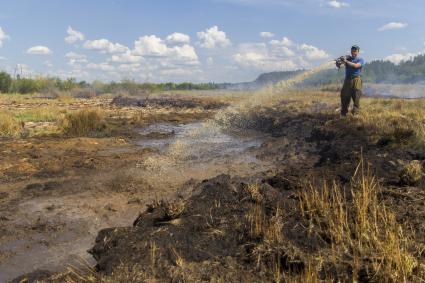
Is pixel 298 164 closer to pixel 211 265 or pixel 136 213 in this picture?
pixel 136 213

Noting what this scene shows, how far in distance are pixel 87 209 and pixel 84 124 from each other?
9.26m

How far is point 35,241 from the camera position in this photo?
5.54 m

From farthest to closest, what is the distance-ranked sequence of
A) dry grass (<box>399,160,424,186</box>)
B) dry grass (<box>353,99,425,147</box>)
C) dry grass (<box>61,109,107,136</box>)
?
dry grass (<box>61,109,107,136</box>), dry grass (<box>353,99,425,147</box>), dry grass (<box>399,160,424,186</box>)

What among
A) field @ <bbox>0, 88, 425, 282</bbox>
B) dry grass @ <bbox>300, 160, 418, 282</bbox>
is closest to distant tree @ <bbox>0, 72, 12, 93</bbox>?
field @ <bbox>0, 88, 425, 282</bbox>

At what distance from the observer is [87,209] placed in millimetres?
6762

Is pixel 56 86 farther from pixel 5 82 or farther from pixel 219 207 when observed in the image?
pixel 219 207

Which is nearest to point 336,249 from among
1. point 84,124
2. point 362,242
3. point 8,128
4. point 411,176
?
point 362,242

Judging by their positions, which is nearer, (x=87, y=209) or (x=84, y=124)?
(x=87, y=209)

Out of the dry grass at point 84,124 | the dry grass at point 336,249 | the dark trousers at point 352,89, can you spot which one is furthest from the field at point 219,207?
the dry grass at point 84,124

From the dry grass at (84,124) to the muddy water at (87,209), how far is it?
141 inches

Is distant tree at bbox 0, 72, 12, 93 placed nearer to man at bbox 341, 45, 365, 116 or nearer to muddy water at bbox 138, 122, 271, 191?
muddy water at bbox 138, 122, 271, 191

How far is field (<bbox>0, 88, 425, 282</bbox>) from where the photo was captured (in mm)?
3742

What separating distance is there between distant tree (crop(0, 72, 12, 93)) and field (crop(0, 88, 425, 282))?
3662 cm

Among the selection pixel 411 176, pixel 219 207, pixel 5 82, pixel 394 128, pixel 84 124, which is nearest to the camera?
pixel 219 207
